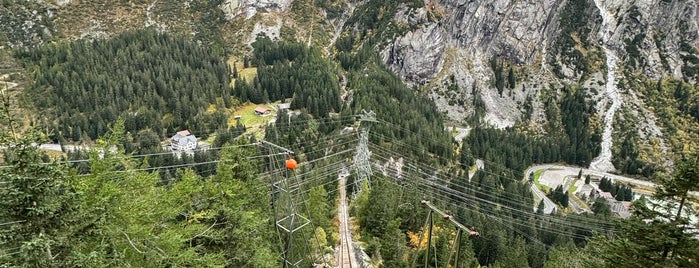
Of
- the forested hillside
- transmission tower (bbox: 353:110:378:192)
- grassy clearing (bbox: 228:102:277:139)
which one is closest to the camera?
the forested hillside

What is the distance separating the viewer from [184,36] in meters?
196

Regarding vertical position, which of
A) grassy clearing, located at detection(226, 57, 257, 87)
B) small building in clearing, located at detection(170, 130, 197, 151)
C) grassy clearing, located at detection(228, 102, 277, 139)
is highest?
grassy clearing, located at detection(226, 57, 257, 87)

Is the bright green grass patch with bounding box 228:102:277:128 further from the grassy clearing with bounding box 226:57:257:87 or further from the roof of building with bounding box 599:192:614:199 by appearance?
the roof of building with bounding box 599:192:614:199

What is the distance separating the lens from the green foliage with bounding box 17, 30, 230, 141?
13375 centimetres

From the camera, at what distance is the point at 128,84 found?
148 metres

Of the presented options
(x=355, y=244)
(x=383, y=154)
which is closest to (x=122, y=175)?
(x=355, y=244)

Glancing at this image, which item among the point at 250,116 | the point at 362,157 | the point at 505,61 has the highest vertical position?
the point at 505,61

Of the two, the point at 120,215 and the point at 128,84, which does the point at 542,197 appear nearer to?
the point at 120,215

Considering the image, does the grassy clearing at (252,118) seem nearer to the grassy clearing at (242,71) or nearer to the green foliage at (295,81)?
the green foliage at (295,81)

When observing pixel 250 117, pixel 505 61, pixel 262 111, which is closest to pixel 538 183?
pixel 505 61

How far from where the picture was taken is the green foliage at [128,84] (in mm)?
133750

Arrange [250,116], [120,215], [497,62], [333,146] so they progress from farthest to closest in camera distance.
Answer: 1. [497,62]
2. [250,116]
3. [333,146]
4. [120,215]

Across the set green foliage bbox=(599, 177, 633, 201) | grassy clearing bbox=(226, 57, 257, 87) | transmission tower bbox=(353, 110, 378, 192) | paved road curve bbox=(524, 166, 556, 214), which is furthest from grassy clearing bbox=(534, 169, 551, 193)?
grassy clearing bbox=(226, 57, 257, 87)

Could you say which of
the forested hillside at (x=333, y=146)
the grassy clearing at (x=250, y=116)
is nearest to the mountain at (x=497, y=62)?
the forested hillside at (x=333, y=146)
